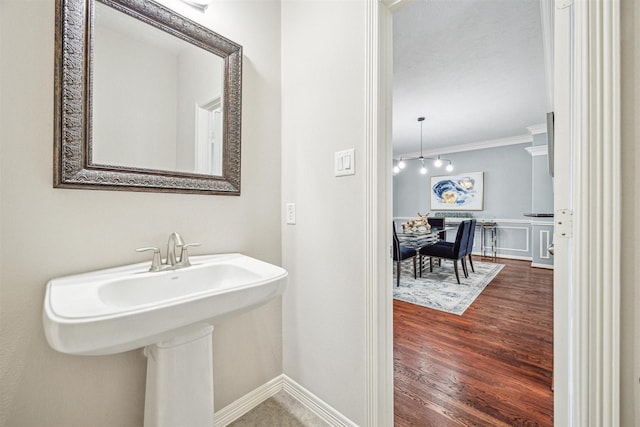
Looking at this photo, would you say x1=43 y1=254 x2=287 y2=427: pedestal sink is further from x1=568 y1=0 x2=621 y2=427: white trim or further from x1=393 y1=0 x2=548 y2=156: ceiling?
x1=393 y1=0 x2=548 y2=156: ceiling

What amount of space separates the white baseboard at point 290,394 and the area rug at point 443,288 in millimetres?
1886

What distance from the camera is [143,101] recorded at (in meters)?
1.09

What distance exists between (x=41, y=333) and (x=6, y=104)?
753 mm

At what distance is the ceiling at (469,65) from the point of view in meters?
1.95

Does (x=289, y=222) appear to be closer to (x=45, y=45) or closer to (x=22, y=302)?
(x=22, y=302)

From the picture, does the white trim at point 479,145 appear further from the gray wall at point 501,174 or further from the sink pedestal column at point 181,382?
the sink pedestal column at point 181,382

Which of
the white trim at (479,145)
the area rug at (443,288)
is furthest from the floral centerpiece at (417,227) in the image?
the white trim at (479,145)

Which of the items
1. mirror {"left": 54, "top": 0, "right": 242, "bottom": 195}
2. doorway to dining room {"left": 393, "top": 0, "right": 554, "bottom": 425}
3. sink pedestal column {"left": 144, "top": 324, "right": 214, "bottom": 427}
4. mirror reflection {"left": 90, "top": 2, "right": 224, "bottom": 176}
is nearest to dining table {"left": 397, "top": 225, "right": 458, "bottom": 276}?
doorway to dining room {"left": 393, "top": 0, "right": 554, "bottom": 425}

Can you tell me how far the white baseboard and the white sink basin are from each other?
733 millimetres

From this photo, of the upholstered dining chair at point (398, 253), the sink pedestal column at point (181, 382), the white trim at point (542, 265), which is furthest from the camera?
the white trim at point (542, 265)

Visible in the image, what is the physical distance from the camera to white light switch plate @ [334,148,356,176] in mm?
1194

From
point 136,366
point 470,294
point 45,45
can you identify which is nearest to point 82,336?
point 136,366

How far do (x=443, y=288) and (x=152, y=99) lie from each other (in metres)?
3.62

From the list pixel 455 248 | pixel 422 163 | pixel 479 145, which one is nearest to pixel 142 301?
pixel 455 248
